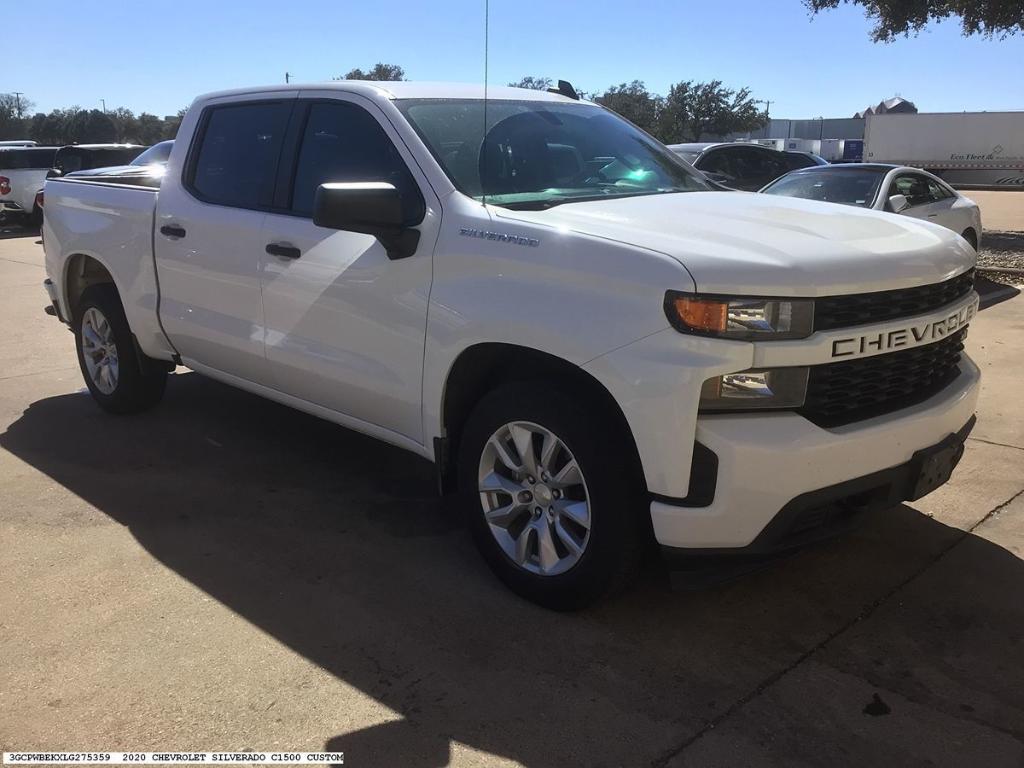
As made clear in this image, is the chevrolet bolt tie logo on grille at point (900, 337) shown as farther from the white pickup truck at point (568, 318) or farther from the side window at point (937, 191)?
the side window at point (937, 191)

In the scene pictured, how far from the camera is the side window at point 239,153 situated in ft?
14.8

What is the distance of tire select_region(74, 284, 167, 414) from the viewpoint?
5652mm

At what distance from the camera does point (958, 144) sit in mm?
37750

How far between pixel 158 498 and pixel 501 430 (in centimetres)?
209

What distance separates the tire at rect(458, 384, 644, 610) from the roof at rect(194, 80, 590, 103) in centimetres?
151

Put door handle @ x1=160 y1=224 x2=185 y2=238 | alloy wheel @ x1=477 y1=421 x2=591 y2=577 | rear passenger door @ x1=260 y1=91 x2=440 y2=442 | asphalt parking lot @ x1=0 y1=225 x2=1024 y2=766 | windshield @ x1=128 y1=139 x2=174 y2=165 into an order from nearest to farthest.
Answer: asphalt parking lot @ x1=0 y1=225 x2=1024 y2=766 < alloy wheel @ x1=477 y1=421 x2=591 y2=577 < rear passenger door @ x1=260 y1=91 x2=440 y2=442 < door handle @ x1=160 y1=224 x2=185 y2=238 < windshield @ x1=128 y1=139 x2=174 y2=165

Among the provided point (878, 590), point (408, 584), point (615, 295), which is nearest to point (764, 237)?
point (615, 295)

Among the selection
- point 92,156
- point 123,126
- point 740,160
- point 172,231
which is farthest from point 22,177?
point 123,126

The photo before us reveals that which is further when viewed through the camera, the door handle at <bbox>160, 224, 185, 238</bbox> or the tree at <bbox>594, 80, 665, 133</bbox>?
the tree at <bbox>594, 80, 665, 133</bbox>

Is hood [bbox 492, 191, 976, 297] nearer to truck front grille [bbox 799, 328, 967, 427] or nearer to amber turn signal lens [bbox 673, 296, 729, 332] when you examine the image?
amber turn signal lens [bbox 673, 296, 729, 332]

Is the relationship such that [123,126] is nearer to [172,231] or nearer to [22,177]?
[22,177]

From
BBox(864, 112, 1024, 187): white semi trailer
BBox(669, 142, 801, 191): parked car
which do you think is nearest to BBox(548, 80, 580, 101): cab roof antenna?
BBox(669, 142, 801, 191): parked car

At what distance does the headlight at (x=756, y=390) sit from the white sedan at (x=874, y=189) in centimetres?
738

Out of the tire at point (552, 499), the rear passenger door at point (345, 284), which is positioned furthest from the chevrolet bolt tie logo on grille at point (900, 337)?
the rear passenger door at point (345, 284)
